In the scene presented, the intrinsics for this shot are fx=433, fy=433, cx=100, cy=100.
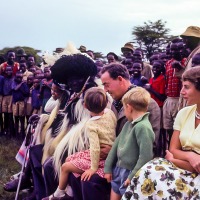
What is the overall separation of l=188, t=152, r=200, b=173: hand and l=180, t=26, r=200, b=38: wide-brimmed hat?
243 cm

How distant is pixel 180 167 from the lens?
3402 millimetres

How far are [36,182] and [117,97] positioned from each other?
1560 millimetres

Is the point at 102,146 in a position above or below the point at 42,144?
above

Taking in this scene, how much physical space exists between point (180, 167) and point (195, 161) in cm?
18

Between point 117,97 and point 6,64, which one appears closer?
point 117,97

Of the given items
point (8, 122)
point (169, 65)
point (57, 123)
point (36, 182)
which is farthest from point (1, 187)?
point (8, 122)

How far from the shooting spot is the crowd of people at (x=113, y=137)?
10.9 ft

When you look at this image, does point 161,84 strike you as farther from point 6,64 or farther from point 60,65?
point 6,64

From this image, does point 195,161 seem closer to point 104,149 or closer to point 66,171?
point 104,149

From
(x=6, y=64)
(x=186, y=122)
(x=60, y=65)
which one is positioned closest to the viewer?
(x=186, y=122)

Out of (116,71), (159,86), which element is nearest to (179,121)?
(116,71)

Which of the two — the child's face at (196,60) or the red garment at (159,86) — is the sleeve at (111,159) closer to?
the child's face at (196,60)

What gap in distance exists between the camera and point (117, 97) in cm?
427

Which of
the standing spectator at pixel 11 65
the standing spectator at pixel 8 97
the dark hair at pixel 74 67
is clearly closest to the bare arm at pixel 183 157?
the dark hair at pixel 74 67
